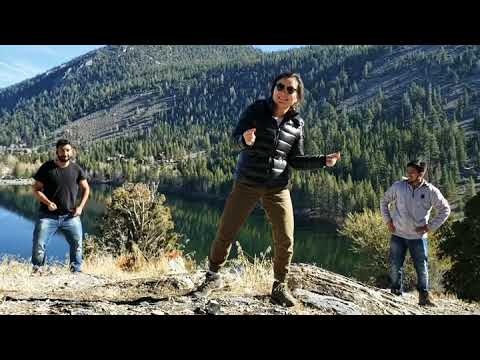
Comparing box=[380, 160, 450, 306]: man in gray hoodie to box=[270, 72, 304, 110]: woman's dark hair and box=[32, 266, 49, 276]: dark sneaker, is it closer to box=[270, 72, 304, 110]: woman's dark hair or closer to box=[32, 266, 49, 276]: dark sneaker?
box=[270, 72, 304, 110]: woman's dark hair

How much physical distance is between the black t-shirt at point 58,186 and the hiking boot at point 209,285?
7.70 ft

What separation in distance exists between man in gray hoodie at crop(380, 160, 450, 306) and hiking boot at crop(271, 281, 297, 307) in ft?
6.27

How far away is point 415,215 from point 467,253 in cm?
1251

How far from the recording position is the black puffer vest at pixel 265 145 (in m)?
3.37

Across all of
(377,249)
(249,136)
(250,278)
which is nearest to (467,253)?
(377,249)

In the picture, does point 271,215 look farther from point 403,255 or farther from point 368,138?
point 368,138

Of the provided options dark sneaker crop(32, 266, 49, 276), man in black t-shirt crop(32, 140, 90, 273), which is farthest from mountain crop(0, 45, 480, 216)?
dark sneaker crop(32, 266, 49, 276)

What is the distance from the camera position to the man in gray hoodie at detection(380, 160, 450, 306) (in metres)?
4.84

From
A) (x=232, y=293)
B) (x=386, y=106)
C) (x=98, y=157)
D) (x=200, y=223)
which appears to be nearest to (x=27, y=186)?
(x=98, y=157)

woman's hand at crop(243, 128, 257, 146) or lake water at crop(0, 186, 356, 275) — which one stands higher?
woman's hand at crop(243, 128, 257, 146)

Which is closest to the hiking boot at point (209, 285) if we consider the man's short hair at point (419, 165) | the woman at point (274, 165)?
the woman at point (274, 165)

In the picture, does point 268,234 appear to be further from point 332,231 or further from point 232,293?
point 232,293

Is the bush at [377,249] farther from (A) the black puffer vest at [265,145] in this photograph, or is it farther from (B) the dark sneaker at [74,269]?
(A) the black puffer vest at [265,145]

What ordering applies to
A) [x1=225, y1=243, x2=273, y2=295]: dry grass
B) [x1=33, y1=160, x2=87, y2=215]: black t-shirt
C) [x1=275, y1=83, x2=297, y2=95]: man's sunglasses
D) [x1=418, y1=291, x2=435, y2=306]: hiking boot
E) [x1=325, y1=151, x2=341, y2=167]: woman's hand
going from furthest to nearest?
[x1=33, y1=160, x2=87, y2=215]: black t-shirt → [x1=418, y1=291, x2=435, y2=306]: hiking boot → [x1=225, y1=243, x2=273, y2=295]: dry grass → [x1=325, y1=151, x2=341, y2=167]: woman's hand → [x1=275, y1=83, x2=297, y2=95]: man's sunglasses
